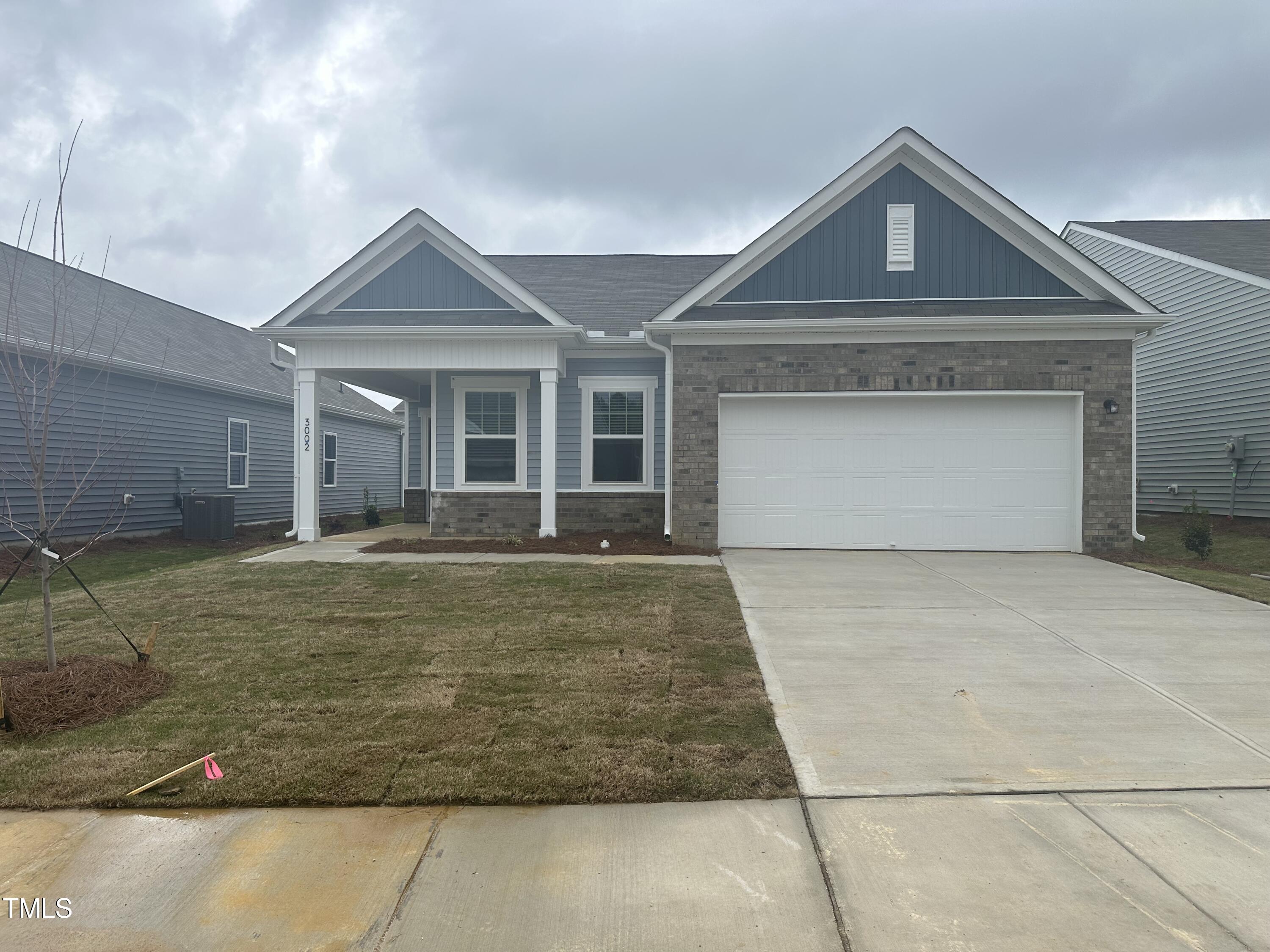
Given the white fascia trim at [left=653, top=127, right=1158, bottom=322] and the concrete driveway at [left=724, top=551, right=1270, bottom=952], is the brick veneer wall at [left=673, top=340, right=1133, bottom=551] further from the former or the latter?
the concrete driveway at [left=724, top=551, right=1270, bottom=952]

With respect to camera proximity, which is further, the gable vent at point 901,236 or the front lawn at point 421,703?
the gable vent at point 901,236

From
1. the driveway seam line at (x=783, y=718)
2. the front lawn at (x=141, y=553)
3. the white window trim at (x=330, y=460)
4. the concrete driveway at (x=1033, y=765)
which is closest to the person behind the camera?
the concrete driveway at (x=1033, y=765)

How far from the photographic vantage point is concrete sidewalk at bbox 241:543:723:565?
404 inches

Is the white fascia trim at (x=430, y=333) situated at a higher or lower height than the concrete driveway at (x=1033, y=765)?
higher

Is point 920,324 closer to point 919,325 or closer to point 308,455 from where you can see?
point 919,325

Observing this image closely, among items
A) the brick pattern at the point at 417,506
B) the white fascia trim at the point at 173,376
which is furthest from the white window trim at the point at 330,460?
the brick pattern at the point at 417,506

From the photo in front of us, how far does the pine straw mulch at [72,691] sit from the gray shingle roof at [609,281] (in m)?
9.10

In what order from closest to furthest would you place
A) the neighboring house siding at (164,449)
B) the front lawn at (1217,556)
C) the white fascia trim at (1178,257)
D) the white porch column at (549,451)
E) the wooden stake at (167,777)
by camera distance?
the wooden stake at (167,777) → the front lawn at (1217,556) → the white porch column at (549,451) → the neighboring house siding at (164,449) → the white fascia trim at (1178,257)

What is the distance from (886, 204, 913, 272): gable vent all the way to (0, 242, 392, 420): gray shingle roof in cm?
1137

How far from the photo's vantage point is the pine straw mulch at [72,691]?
14.3 ft

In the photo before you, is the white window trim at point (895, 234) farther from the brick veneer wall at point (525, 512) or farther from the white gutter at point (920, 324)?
the brick veneer wall at point (525, 512)

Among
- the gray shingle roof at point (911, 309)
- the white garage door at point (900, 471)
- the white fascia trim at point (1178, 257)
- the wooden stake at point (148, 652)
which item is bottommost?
the wooden stake at point (148, 652)

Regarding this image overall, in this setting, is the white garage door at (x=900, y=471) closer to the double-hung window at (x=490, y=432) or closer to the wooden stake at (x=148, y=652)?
the double-hung window at (x=490, y=432)

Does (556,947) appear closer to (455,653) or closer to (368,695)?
(368,695)
